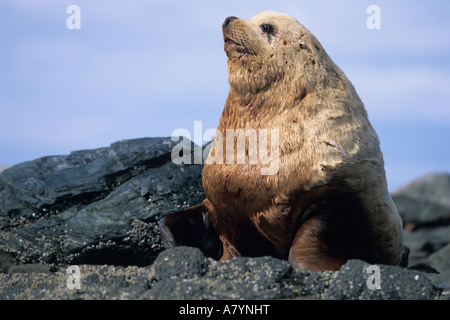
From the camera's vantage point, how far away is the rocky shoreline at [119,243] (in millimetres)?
4961

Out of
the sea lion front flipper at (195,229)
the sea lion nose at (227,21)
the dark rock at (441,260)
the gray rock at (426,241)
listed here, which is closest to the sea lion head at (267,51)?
the sea lion nose at (227,21)

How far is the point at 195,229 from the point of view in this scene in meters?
6.66

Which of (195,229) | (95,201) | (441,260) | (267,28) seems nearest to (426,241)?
(441,260)

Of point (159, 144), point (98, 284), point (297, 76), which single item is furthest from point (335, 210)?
point (159, 144)

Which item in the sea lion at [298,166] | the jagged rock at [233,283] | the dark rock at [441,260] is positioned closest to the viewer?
the jagged rock at [233,283]

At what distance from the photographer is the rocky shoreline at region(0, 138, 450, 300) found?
16.3 ft

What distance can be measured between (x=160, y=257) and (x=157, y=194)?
9.65ft

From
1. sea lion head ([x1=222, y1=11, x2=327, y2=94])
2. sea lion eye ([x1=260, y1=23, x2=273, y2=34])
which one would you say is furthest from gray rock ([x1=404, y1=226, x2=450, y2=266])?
sea lion eye ([x1=260, y1=23, x2=273, y2=34])

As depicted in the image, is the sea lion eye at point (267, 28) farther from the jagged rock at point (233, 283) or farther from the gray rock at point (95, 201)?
the gray rock at point (95, 201)

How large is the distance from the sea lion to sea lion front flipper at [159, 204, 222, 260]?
0.10 meters

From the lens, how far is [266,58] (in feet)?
20.1

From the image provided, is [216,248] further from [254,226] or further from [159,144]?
[159,144]

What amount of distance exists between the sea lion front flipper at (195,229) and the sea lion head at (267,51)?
1343 millimetres

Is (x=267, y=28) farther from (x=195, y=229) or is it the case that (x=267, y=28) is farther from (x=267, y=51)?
(x=195, y=229)
